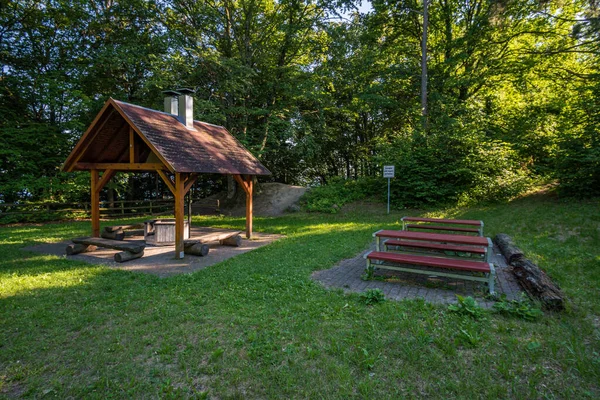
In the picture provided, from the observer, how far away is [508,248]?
23.5 ft

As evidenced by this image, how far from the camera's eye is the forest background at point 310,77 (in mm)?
14914

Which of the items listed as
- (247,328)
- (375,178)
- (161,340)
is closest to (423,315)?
(247,328)

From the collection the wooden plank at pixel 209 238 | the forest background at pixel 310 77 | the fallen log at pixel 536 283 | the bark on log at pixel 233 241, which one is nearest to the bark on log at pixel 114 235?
the wooden plank at pixel 209 238

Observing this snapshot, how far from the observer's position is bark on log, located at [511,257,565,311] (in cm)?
420

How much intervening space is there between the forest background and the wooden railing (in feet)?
2.31

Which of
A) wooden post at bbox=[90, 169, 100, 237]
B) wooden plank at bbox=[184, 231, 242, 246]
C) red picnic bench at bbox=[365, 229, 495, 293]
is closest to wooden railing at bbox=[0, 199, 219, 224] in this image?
wooden post at bbox=[90, 169, 100, 237]

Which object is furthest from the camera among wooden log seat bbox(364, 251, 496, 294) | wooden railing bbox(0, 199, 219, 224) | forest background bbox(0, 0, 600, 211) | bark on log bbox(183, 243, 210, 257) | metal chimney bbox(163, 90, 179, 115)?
forest background bbox(0, 0, 600, 211)

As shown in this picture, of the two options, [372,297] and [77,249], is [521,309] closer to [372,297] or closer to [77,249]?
[372,297]

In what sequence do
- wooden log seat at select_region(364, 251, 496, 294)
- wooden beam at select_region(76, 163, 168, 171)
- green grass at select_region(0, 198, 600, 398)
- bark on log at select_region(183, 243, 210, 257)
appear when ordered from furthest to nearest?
bark on log at select_region(183, 243, 210, 257)
wooden beam at select_region(76, 163, 168, 171)
wooden log seat at select_region(364, 251, 496, 294)
green grass at select_region(0, 198, 600, 398)

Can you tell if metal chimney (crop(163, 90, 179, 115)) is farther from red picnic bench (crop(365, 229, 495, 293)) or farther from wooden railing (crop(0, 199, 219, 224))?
wooden railing (crop(0, 199, 219, 224))

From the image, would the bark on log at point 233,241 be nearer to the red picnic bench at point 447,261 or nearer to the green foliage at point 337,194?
the red picnic bench at point 447,261

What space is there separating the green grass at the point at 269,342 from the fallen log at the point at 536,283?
0.59 feet

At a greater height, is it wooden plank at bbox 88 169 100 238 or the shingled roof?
the shingled roof

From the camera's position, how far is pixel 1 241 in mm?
9906
